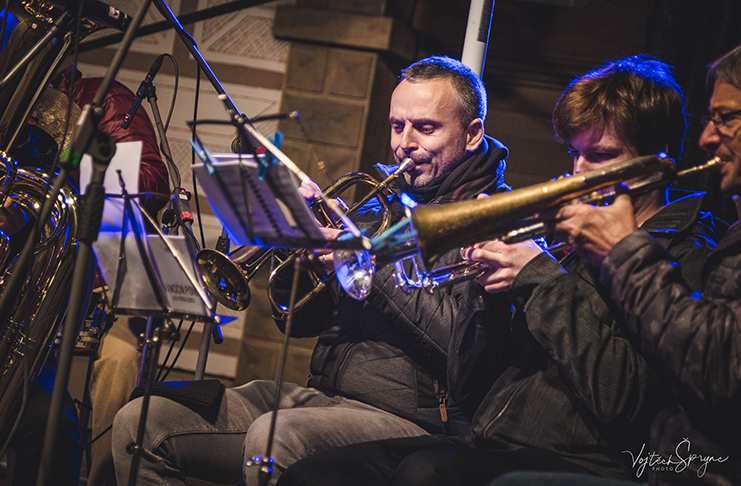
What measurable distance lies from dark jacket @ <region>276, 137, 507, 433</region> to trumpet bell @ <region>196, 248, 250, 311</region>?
A: 0.31m

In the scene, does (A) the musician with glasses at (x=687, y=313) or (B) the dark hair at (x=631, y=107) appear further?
(B) the dark hair at (x=631, y=107)

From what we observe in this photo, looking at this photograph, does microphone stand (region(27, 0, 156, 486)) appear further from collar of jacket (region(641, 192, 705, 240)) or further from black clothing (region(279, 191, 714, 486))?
collar of jacket (region(641, 192, 705, 240))

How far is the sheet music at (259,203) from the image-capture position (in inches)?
49.7

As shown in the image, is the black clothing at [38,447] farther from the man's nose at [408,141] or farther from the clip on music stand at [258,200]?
the man's nose at [408,141]

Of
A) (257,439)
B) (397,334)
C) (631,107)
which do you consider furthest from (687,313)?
(257,439)

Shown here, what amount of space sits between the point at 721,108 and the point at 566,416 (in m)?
0.80

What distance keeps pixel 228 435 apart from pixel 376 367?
52 cm

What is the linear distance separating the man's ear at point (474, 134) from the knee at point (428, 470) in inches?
51.6

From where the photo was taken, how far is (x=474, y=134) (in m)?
2.38

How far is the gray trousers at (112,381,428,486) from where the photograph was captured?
1.69 m

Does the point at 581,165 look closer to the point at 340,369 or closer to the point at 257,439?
the point at 340,369

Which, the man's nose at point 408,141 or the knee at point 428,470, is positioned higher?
the man's nose at point 408,141

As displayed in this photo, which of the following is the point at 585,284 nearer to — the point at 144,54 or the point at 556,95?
the point at 556,95

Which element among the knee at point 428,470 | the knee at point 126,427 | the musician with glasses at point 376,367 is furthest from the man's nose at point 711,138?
the knee at point 126,427
